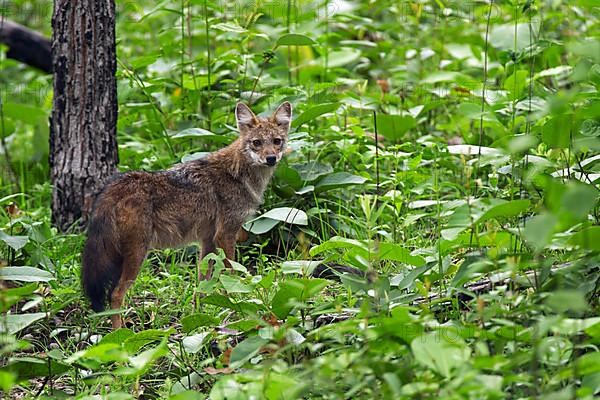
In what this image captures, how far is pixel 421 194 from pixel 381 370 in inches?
117

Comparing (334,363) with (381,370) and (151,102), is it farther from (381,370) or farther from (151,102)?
(151,102)

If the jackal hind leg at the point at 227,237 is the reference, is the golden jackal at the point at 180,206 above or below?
above

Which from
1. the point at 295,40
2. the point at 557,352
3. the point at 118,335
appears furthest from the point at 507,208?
the point at 295,40

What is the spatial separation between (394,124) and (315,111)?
0.80m

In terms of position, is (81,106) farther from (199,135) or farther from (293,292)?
(293,292)

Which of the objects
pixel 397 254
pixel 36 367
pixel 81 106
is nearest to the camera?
pixel 36 367

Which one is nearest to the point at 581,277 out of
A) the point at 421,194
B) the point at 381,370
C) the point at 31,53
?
the point at 381,370

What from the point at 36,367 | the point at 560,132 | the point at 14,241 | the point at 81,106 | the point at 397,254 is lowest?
the point at 36,367

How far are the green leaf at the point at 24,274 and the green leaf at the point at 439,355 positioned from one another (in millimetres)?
2250

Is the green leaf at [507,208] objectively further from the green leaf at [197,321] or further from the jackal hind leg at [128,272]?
the jackal hind leg at [128,272]

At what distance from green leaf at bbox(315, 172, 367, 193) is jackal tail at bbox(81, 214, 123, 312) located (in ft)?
4.75

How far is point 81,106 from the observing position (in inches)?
245

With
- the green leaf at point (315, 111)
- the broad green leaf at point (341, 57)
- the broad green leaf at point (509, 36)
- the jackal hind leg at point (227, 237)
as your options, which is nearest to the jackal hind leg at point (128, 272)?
the jackal hind leg at point (227, 237)

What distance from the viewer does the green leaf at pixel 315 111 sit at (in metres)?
6.15
